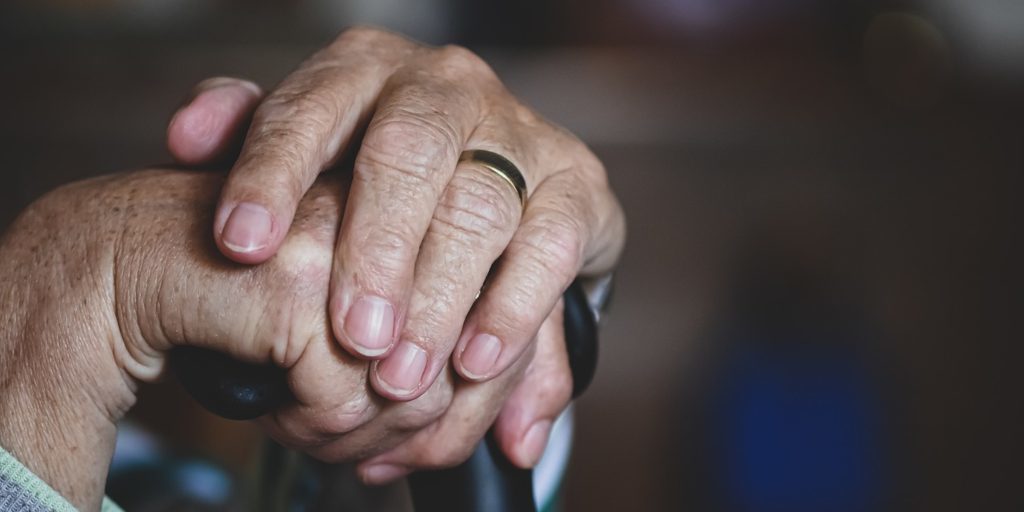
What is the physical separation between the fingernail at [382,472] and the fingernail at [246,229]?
190 millimetres

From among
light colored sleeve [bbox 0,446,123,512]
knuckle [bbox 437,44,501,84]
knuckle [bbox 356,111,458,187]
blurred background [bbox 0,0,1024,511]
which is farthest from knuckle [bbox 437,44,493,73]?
blurred background [bbox 0,0,1024,511]

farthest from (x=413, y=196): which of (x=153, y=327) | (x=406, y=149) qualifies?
(x=153, y=327)

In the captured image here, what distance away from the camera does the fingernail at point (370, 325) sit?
19.0 inches

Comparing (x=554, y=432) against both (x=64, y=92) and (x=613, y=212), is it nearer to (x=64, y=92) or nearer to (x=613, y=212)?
(x=613, y=212)

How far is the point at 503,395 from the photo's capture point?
23.6 inches

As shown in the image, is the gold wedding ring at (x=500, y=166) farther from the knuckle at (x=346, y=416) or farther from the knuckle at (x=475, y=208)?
the knuckle at (x=346, y=416)

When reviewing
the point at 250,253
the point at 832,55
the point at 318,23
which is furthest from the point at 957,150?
the point at 250,253

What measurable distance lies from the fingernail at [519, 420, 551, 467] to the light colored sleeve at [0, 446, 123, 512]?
0.26 meters

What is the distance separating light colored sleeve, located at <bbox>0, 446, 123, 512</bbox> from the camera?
0.50 meters

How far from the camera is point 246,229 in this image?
48cm

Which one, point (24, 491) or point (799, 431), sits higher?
point (24, 491)

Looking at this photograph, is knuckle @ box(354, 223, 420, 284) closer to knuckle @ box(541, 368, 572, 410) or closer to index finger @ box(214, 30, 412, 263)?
index finger @ box(214, 30, 412, 263)

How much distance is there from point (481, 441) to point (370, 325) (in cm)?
17

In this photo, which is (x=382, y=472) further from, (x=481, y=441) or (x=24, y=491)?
(x=24, y=491)
